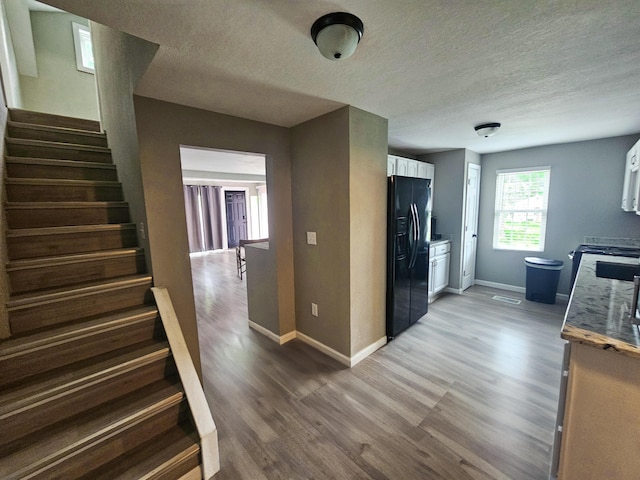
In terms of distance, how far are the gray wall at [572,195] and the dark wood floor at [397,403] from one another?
51.4 inches

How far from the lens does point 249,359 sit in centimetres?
270

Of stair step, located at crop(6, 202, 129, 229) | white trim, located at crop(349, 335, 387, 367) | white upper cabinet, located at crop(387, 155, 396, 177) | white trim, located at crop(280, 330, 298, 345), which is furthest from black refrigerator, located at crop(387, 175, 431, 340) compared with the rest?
stair step, located at crop(6, 202, 129, 229)

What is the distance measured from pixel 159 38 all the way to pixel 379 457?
2649mm

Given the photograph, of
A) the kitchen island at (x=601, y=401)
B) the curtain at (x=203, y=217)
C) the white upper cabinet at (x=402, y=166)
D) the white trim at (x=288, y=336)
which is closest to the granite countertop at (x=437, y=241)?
Answer: the white upper cabinet at (x=402, y=166)

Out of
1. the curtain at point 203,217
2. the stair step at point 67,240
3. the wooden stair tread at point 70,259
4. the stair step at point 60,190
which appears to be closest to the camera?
the wooden stair tread at point 70,259

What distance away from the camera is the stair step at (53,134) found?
261cm

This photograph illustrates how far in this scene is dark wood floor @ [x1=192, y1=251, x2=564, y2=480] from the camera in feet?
5.21

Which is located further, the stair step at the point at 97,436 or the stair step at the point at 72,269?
the stair step at the point at 72,269

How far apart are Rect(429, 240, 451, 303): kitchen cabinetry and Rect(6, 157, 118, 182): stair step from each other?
4143mm

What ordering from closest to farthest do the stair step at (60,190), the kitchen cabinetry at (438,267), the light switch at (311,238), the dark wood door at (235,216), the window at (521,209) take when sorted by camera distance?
the stair step at (60,190) → the light switch at (311,238) → the kitchen cabinetry at (438,267) → the window at (521,209) → the dark wood door at (235,216)

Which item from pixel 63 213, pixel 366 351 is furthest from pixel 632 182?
pixel 63 213

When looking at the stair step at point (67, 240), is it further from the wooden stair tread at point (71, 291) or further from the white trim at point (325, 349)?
the white trim at point (325, 349)

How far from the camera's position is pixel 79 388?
1490mm

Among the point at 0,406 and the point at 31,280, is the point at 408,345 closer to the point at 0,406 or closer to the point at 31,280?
the point at 0,406
